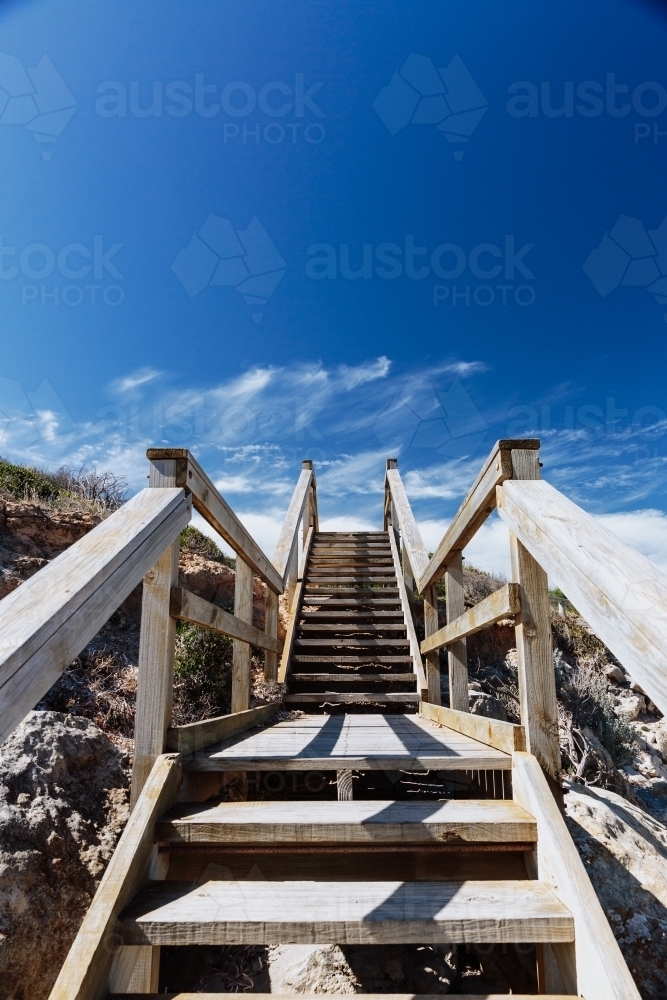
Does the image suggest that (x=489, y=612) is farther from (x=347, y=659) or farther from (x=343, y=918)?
(x=347, y=659)

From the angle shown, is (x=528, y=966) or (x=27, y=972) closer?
(x=27, y=972)

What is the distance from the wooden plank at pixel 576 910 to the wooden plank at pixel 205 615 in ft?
4.15

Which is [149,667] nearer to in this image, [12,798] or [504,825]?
[12,798]

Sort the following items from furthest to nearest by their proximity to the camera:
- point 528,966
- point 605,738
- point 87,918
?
point 605,738 < point 528,966 < point 87,918

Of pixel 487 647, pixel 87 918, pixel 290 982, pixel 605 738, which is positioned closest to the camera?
pixel 87 918

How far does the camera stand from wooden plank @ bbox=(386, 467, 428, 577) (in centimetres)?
448

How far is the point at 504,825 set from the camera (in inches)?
64.4

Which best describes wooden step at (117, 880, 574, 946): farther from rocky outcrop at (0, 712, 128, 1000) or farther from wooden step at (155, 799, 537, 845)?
rocky outcrop at (0, 712, 128, 1000)

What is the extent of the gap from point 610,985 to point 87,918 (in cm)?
116

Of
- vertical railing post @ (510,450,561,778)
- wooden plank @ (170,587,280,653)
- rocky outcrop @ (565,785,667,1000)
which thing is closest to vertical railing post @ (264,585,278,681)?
wooden plank @ (170,587,280,653)

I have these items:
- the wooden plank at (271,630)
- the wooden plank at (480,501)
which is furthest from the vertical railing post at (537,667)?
the wooden plank at (271,630)

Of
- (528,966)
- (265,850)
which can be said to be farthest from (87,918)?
(528,966)

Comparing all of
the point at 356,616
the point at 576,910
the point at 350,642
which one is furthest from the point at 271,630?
the point at 576,910

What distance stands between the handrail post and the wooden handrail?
2.50m
